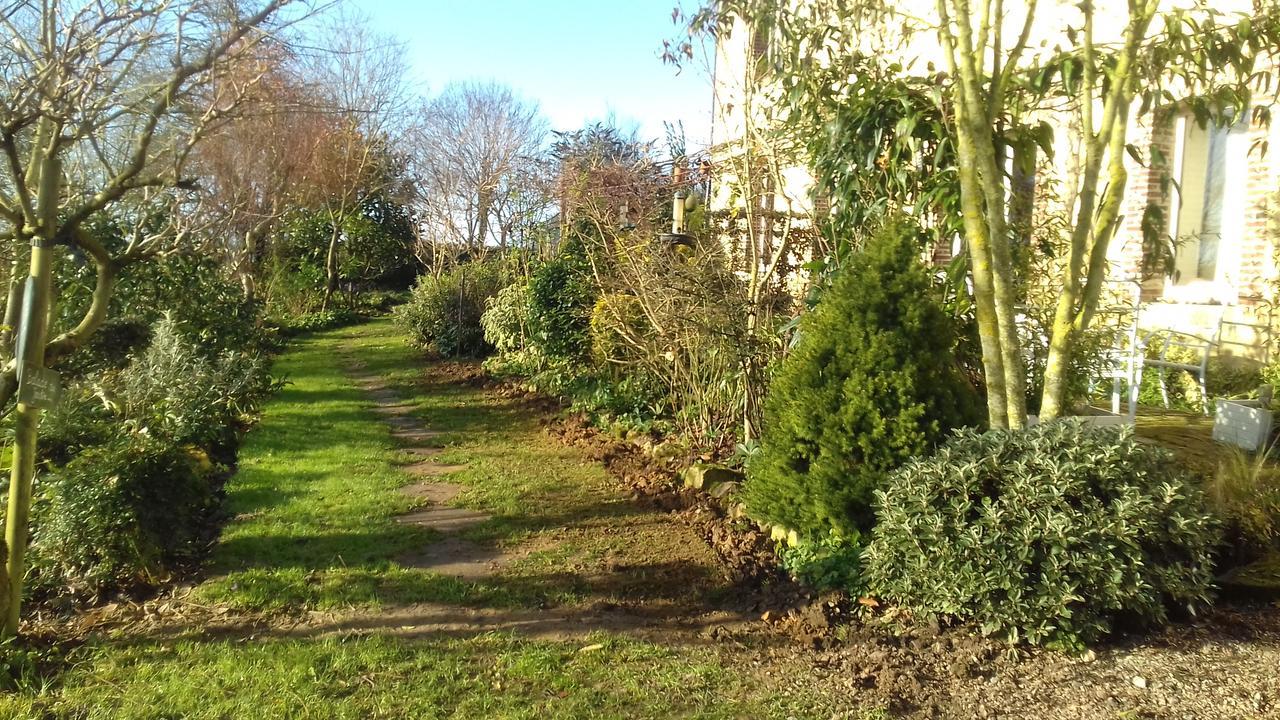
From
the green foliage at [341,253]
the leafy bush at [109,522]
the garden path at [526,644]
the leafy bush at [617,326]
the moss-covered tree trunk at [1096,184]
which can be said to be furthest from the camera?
the green foliage at [341,253]

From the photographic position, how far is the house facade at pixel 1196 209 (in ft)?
24.0

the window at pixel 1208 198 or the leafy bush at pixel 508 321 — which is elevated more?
the window at pixel 1208 198

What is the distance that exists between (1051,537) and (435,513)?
4.14m

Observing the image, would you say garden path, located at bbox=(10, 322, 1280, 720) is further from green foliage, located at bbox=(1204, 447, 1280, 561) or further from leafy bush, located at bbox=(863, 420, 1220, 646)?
green foliage, located at bbox=(1204, 447, 1280, 561)

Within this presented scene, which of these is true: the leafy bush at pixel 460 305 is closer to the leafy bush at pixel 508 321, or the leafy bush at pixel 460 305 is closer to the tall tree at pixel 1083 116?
the leafy bush at pixel 508 321

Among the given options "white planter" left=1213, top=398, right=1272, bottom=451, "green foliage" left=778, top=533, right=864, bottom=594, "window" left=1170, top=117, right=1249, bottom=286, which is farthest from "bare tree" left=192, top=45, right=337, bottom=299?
"window" left=1170, top=117, right=1249, bottom=286

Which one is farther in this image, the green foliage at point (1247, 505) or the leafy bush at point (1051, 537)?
the green foliage at point (1247, 505)

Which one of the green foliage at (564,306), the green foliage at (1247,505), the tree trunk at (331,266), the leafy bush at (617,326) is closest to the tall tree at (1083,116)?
the green foliage at (1247,505)

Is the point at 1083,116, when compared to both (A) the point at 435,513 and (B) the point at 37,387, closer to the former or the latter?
(A) the point at 435,513

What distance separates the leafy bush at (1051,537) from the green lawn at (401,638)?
82 centimetres

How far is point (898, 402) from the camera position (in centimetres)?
489

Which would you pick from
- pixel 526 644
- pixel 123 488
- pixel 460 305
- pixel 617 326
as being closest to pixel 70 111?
pixel 123 488

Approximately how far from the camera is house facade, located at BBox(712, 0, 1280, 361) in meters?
7.32

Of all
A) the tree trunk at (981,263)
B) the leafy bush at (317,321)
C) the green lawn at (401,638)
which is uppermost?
the tree trunk at (981,263)
